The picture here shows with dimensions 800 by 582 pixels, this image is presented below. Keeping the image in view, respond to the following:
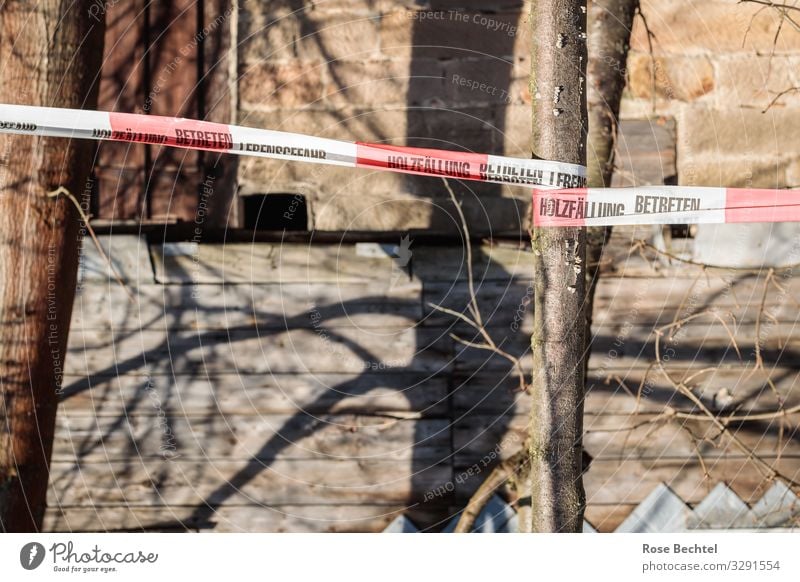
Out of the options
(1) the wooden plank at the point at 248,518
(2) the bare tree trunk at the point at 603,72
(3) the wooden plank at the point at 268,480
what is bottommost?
(1) the wooden plank at the point at 248,518

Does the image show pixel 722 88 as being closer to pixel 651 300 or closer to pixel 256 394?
pixel 651 300

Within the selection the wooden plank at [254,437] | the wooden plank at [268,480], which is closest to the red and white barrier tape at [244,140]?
the wooden plank at [254,437]

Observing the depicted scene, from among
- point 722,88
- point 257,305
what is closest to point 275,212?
point 257,305

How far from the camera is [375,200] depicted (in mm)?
3463

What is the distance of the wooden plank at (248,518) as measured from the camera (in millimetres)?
3391

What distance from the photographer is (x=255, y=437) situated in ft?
11.1

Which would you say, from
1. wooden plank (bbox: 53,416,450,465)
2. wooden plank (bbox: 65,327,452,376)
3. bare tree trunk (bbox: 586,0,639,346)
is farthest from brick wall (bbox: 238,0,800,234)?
wooden plank (bbox: 53,416,450,465)

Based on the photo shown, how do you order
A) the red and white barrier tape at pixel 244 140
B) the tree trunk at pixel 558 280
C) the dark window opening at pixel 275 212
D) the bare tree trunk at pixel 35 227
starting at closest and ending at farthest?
the tree trunk at pixel 558 280 < the red and white barrier tape at pixel 244 140 < the bare tree trunk at pixel 35 227 < the dark window opening at pixel 275 212

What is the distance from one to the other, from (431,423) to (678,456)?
1059mm

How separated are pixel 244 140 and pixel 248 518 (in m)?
1.72

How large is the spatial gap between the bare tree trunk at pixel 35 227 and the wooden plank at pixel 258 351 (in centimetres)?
62

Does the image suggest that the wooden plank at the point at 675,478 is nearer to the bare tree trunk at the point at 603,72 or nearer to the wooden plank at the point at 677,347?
the wooden plank at the point at 677,347
